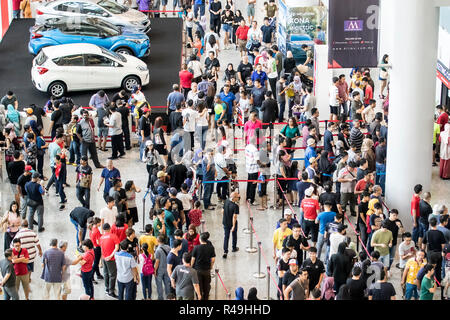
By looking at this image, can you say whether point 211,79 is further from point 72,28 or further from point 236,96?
point 72,28

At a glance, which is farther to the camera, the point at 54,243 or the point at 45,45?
the point at 45,45

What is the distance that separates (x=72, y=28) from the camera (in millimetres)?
28641

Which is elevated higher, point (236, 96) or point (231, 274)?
point (236, 96)

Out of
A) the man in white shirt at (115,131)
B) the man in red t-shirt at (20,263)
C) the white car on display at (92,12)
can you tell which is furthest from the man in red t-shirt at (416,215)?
the white car on display at (92,12)

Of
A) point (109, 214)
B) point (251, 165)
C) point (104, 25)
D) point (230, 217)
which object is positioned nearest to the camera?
point (109, 214)

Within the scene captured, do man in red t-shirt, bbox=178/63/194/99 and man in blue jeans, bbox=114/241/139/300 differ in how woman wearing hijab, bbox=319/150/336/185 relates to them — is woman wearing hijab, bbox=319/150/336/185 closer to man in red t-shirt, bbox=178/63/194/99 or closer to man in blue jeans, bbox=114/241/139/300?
man in blue jeans, bbox=114/241/139/300

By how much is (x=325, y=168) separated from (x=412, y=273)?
4.50 meters

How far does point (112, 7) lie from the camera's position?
100 feet

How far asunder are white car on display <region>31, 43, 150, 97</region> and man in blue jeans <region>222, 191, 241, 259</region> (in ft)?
32.5

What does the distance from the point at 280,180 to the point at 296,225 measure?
4.30 metres

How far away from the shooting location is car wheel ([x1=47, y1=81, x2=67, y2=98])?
25.8 meters

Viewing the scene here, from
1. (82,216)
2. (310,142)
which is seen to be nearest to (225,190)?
(310,142)

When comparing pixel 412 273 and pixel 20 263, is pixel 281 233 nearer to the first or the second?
pixel 412 273

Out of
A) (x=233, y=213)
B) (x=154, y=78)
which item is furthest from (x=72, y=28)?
(x=233, y=213)
